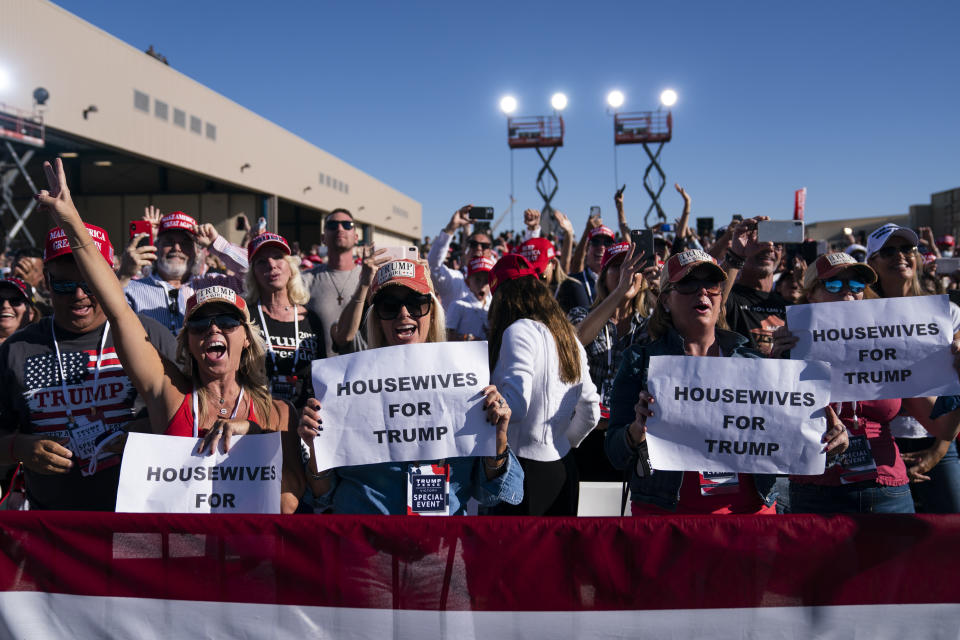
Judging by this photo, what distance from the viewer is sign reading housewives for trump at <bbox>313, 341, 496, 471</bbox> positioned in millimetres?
2498

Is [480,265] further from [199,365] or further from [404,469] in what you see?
[404,469]

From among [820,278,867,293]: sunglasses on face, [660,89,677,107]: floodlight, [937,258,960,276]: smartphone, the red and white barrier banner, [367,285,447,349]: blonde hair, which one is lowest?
the red and white barrier banner

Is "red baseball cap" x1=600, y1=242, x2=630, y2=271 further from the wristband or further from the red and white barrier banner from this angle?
the red and white barrier banner

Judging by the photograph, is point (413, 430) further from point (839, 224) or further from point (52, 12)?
point (839, 224)

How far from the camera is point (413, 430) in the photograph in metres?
2.52

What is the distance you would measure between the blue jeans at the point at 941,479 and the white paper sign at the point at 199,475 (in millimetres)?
3112

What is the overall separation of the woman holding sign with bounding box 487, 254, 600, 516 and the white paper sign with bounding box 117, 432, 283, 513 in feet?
3.88

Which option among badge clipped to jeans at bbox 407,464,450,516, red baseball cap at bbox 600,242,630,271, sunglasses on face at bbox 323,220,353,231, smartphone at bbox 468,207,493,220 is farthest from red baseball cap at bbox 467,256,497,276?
badge clipped to jeans at bbox 407,464,450,516

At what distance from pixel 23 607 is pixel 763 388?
106 inches

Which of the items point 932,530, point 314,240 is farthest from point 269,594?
point 314,240

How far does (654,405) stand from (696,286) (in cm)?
61

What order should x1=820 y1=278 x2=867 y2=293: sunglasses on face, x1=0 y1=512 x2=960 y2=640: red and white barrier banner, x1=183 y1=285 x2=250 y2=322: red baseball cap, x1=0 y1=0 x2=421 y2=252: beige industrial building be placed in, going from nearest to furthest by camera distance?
x1=0 y1=512 x2=960 y2=640: red and white barrier banner, x1=183 y1=285 x2=250 y2=322: red baseball cap, x1=820 y1=278 x2=867 y2=293: sunglasses on face, x1=0 y1=0 x2=421 y2=252: beige industrial building

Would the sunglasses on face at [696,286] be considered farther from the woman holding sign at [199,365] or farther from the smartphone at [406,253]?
the woman holding sign at [199,365]

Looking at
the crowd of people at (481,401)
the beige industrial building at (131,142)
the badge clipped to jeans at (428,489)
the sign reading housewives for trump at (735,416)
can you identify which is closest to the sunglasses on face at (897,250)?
the crowd of people at (481,401)
